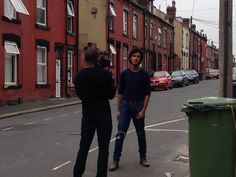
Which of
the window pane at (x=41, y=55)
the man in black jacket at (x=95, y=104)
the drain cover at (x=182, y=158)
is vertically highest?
the window pane at (x=41, y=55)

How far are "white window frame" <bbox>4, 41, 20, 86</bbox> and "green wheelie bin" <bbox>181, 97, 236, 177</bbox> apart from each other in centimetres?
1636

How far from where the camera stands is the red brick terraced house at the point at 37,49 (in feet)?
73.5

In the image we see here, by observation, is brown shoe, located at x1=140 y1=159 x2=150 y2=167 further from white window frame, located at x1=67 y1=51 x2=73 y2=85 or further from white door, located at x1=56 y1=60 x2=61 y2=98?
white window frame, located at x1=67 y1=51 x2=73 y2=85

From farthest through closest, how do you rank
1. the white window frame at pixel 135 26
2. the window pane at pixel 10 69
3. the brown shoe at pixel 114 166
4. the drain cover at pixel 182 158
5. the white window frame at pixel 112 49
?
the white window frame at pixel 135 26
the white window frame at pixel 112 49
the window pane at pixel 10 69
the drain cover at pixel 182 158
the brown shoe at pixel 114 166

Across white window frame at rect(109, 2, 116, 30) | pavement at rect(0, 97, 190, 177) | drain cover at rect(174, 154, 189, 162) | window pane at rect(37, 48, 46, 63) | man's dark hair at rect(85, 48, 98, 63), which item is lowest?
drain cover at rect(174, 154, 189, 162)

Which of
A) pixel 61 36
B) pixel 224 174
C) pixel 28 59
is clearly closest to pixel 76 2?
pixel 61 36

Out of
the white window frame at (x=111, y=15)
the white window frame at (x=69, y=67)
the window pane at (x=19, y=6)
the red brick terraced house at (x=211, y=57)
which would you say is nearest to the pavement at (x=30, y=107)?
the white window frame at (x=69, y=67)

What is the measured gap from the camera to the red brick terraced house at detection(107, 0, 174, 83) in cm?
3675

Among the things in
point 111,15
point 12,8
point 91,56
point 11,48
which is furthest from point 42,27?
point 91,56

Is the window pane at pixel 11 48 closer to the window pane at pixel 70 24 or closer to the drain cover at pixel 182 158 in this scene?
the window pane at pixel 70 24

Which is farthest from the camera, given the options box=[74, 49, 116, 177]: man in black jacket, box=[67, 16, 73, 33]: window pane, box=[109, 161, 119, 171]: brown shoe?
box=[67, 16, 73, 33]: window pane

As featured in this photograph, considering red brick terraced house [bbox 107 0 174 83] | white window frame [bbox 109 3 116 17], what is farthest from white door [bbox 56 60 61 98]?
white window frame [bbox 109 3 116 17]

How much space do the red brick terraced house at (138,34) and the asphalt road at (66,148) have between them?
20.1 meters

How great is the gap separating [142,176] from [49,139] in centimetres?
457
